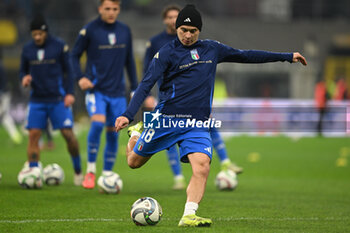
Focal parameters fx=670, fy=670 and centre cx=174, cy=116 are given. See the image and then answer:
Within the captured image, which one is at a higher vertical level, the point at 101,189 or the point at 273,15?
the point at 273,15

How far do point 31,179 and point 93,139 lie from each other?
0.98 meters

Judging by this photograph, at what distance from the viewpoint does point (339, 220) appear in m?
6.91

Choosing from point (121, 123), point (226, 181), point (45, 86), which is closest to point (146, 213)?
point (121, 123)

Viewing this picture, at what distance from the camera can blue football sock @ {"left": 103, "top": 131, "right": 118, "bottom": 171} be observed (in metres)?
9.12

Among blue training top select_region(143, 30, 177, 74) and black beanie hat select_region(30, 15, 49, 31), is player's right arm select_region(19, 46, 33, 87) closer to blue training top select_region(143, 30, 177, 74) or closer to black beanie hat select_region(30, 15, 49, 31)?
black beanie hat select_region(30, 15, 49, 31)

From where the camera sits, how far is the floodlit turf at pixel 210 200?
6.36 meters

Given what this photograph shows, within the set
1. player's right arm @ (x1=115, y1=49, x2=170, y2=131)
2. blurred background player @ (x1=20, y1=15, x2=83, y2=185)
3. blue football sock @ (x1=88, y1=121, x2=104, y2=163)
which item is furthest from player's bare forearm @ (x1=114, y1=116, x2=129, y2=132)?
blurred background player @ (x1=20, y1=15, x2=83, y2=185)

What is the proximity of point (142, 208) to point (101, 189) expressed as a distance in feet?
8.66

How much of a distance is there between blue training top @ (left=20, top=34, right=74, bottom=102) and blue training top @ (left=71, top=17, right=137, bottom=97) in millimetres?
487

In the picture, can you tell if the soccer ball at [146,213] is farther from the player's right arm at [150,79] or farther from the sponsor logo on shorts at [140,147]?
the player's right arm at [150,79]

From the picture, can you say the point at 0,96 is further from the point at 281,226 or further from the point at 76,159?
the point at 281,226

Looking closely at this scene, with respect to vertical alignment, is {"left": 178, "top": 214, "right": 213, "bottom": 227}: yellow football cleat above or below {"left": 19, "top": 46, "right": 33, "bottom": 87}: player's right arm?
below

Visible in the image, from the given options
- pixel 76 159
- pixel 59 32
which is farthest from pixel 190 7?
pixel 59 32

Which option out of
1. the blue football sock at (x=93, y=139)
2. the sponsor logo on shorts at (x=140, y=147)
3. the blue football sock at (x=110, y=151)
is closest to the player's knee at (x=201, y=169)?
the sponsor logo on shorts at (x=140, y=147)
